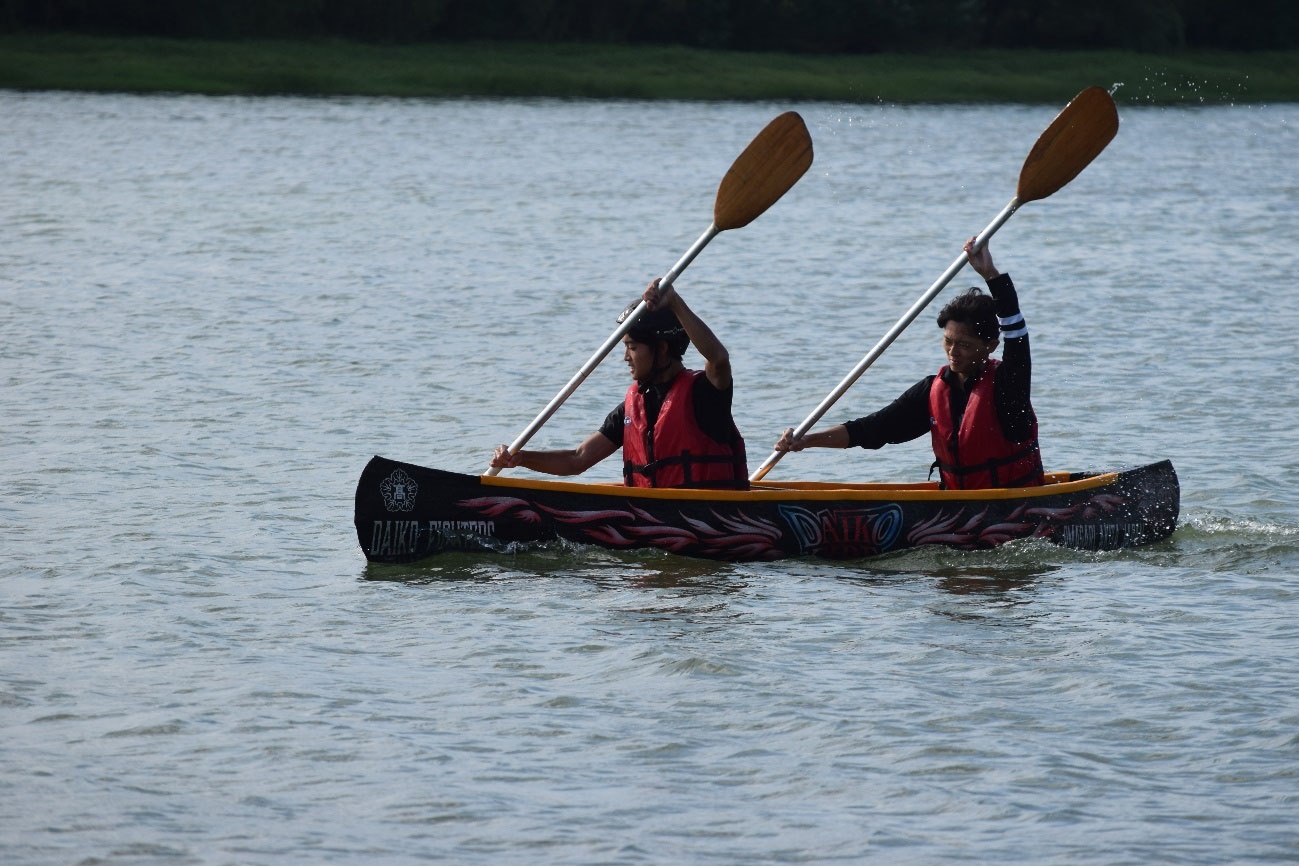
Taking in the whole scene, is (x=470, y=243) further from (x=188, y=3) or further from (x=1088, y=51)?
(x=1088, y=51)

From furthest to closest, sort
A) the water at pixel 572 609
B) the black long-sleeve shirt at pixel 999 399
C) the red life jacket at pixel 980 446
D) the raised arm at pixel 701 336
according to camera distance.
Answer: the red life jacket at pixel 980 446
the black long-sleeve shirt at pixel 999 399
the raised arm at pixel 701 336
the water at pixel 572 609

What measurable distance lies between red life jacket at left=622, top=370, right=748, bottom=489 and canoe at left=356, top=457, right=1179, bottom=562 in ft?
0.63

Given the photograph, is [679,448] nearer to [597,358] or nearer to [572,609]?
[597,358]

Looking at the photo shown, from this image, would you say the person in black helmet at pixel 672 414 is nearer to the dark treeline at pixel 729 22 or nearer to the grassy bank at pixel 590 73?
the grassy bank at pixel 590 73

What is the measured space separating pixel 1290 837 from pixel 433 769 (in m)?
2.31

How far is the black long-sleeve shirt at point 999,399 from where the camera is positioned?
24.7ft

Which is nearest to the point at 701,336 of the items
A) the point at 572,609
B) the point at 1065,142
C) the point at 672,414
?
the point at 672,414

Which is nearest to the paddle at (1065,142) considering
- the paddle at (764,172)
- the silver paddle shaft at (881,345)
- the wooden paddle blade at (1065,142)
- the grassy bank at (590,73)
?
the wooden paddle blade at (1065,142)

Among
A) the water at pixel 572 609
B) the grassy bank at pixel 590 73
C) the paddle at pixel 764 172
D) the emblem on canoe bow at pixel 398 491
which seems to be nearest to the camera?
the water at pixel 572 609

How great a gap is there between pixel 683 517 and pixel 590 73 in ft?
116

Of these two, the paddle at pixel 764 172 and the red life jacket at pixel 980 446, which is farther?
the paddle at pixel 764 172

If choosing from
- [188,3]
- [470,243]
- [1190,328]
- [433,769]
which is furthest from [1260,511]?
[188,3]

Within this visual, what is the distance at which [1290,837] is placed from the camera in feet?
16.5

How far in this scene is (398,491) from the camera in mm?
7668
